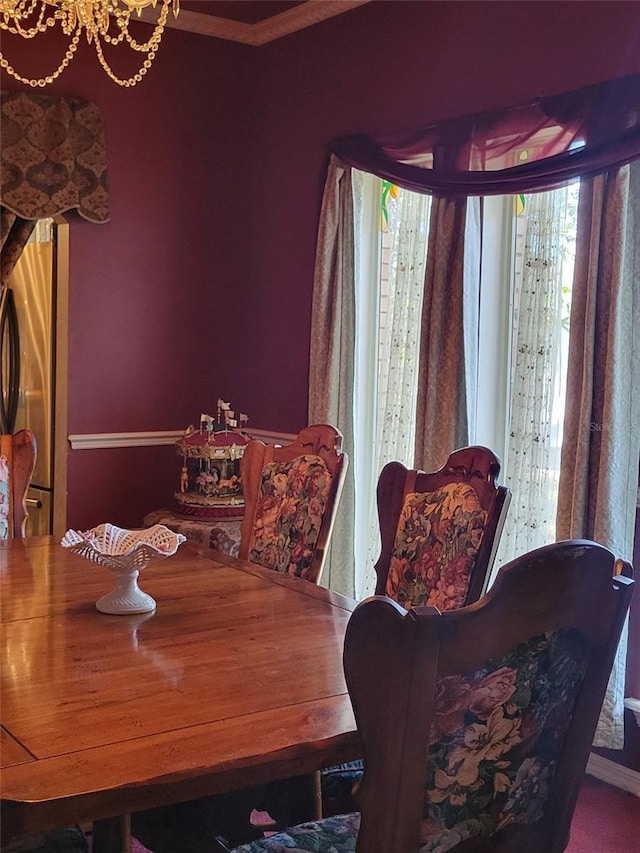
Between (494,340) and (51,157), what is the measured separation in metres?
2.12

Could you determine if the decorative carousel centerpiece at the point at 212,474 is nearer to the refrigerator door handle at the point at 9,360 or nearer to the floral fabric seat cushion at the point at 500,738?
the refrigerator door handle at the point at 9,360

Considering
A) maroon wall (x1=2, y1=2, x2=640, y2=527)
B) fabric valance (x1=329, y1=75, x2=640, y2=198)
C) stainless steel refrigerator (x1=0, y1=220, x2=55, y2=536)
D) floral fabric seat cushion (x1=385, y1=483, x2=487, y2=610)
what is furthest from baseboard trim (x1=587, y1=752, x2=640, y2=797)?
stainless steel refrigerator (x1=0, y1=220, x2=55, y2=536)

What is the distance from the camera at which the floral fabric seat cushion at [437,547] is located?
2311mm

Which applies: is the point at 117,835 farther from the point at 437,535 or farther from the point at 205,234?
the point at 205,234

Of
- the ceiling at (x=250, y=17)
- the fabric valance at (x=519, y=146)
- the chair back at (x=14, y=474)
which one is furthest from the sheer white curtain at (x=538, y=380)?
the chair back at (x=14, y=474)

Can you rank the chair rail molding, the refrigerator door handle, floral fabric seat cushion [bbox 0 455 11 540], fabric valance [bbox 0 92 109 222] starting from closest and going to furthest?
1. floral fabric seat cushion [bbox 0 455 11 540]
2. fabric valance [bbox 0 92 109 222]
3. the chair rail molding
4. the refrigerator door handle

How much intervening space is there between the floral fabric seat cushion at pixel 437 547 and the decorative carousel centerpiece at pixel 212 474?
5.40ft

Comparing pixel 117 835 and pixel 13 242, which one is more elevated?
pixel 13 242

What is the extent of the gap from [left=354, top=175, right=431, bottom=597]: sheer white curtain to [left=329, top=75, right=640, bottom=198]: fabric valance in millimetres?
207

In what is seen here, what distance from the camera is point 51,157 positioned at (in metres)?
4.25

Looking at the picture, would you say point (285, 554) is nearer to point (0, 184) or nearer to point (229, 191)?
point (0, 184)

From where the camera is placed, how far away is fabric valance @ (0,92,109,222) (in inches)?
164

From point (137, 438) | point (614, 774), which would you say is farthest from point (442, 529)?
point (137, 438)

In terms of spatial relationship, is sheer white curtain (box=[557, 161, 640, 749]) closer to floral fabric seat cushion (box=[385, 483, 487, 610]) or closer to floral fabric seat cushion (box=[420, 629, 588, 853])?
floral fabric seat cushion (box=[385, 483, 487, 610])
